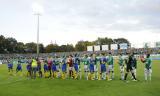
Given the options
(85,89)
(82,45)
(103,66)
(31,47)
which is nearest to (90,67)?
(103,66)

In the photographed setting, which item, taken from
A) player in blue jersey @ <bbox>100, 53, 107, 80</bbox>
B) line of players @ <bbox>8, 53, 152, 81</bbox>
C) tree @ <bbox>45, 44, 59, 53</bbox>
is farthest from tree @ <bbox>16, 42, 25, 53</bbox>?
player in blue jersey @ <bbox>100, 53, 107, 80</bbox>

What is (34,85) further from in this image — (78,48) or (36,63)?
(78,48)

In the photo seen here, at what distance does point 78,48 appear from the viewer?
16788 cm

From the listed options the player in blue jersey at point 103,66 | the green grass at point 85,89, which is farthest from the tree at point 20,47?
the green grass at point 85,89

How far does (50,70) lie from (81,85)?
27.0 ft

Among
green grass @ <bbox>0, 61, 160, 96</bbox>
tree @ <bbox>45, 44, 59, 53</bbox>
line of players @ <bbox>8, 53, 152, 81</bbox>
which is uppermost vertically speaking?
tree @ <bbox>45, 44, 59, 53</bbox>

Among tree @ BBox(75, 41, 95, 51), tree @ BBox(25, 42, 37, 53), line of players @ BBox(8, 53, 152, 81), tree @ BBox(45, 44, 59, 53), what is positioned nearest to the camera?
line of players @ BBox(8, 53, 152, 81)

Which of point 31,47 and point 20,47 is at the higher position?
point 31,47

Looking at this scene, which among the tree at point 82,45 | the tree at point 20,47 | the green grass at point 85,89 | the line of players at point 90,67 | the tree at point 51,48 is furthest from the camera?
the tree at point 82,45

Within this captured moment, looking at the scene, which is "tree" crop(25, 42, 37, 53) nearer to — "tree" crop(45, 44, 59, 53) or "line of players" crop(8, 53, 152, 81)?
"tree" crop(45, 44, 59, 53)

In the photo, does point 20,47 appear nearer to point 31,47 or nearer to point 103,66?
point 31,47

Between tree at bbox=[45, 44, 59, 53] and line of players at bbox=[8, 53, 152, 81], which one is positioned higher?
tree at bbox=[45, 44, 59, 53]

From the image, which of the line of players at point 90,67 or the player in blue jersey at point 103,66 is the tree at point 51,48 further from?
the player in blue jersey at point 103,66

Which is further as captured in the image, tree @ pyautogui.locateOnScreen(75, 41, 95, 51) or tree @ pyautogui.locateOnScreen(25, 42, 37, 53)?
tree @ pyautogui.locateOnScreen(75, 41, 95, 51)
